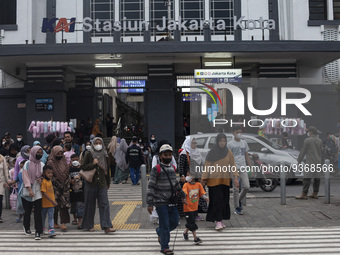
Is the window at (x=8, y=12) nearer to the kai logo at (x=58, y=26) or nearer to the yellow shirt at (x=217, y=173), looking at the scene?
the kai logo at (x=58, y=26)

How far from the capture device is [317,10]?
81.8 feet

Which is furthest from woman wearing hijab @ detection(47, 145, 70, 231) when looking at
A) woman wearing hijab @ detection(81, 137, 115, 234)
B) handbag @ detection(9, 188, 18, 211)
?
handbag @ detection(9, 188, 18, 211)

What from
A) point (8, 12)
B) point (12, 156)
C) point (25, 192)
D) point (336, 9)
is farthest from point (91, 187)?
point (336, 9)

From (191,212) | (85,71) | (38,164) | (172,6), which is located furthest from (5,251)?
(172,6)

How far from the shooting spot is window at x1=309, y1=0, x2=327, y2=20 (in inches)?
981

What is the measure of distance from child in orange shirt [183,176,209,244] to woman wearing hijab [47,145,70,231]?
98.8 inches

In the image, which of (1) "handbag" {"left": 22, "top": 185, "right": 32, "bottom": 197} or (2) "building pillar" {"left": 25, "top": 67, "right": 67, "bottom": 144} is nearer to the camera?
(1) "handbag" {"left": 22, "top": 185, "right": 32, "bottom": 197}

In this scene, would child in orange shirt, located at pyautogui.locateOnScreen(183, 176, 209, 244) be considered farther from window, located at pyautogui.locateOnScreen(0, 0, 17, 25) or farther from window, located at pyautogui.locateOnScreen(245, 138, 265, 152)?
window, located at pyautogui.locateOnScreen(0, 0, 17, 25)

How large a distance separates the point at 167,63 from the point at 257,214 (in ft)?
42.6

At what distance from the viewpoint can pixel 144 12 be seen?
2436 centimetres

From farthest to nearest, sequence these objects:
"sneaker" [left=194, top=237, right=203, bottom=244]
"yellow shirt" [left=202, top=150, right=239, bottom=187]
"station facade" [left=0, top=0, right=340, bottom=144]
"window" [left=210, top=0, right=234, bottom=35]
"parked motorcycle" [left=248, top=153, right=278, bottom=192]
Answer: "window" [left=210, top=0, right=234, bottom=35], "station facade" [left=0, top=0, right=340, bottom=144], "parked motorcycle" [left=248, top=153, right=278, bottom=192], "yellow shirt" [left=202, top=150, right=239, bottom=187], "sneaker" [left=194, top=237, right=203, bottom=244]

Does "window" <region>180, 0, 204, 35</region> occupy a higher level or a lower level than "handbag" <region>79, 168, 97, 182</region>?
higher

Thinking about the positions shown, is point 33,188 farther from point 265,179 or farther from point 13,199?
point 265,179

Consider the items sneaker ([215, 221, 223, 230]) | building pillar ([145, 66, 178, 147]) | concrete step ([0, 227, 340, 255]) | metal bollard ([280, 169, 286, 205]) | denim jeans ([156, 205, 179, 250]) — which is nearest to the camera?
denim jeans ([156, 205, 179, 250])
